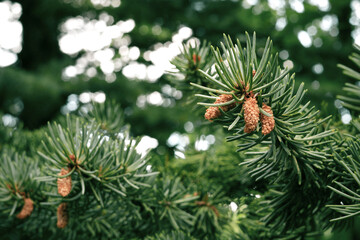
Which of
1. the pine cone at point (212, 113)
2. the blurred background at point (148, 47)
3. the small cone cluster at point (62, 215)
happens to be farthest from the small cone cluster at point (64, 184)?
the blurred background at point (148, 47)

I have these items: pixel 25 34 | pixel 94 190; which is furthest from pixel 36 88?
pixel 94 190

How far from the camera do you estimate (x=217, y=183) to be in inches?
24.5

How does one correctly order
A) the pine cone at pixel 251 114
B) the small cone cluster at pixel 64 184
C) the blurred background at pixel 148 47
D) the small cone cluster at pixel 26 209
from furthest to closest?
the blurred background at pixel 148 47, the small cone cluster at pixel 26 209, the small cone cluster at pixel 64 184, the pine cone at pixel 251 114

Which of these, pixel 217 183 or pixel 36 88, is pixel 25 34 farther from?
pixel 217 183

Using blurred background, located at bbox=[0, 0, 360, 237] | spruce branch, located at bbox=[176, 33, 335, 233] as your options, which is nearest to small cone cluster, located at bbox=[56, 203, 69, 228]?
spruce branch, located at bbox=[176, 33, 335, 233]

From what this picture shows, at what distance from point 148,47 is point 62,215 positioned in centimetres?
387

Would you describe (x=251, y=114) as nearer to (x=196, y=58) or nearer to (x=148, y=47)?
(x=196, y=58)

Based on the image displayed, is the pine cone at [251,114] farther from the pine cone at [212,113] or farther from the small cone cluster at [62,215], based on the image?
the small cone cluster at [62,215]

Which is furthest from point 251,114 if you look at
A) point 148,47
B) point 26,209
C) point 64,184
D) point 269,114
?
point 148,47

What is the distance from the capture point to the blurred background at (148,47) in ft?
10.3

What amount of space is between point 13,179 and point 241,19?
296cm

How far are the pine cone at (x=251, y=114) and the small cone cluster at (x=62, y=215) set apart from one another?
1.01ft

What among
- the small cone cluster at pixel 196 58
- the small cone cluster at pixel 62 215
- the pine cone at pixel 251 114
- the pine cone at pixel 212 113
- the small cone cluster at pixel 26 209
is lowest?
the small cone cluster at pixel 26 209

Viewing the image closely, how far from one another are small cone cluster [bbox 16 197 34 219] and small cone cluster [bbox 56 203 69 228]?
0.07m
